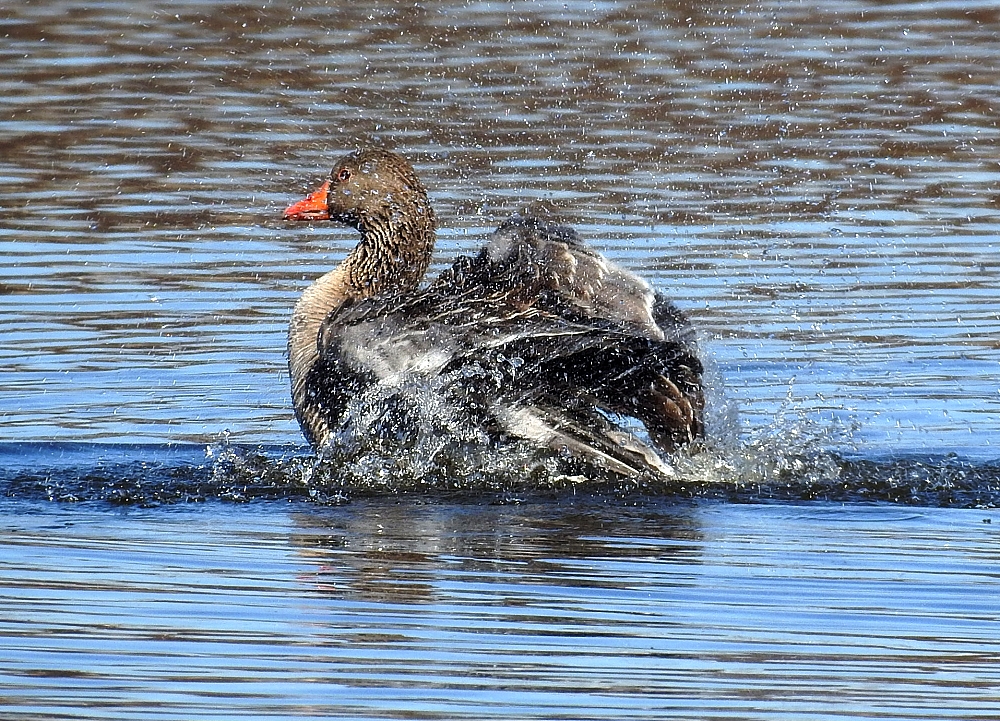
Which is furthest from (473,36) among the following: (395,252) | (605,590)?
(605,590)

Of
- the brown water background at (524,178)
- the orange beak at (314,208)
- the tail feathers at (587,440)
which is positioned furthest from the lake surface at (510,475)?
the orange beak at (314,208)

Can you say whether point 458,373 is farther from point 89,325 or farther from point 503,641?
point 89,325

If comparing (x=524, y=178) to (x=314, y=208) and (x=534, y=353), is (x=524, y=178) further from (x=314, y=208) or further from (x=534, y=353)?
(x=534, y=353)

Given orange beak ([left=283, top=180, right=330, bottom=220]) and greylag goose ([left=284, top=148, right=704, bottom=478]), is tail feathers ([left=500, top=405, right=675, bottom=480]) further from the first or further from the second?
orange beak ([left=283, top=180, right=330, bottom=220])

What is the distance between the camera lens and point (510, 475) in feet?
29.8

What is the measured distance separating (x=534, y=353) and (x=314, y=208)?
2085 mm

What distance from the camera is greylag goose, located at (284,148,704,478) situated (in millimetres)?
8836

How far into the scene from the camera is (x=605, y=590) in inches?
284

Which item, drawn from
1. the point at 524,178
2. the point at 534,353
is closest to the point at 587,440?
the point at 534,353

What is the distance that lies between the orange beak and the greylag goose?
3.03 feet

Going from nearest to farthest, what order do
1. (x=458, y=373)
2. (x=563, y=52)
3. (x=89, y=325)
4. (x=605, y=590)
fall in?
(x=605, y=590), (x=458, y=373), (x=89, y=325), (x=563, y=52)

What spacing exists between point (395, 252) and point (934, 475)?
110 inches

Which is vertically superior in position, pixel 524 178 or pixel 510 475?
pixel 524 178

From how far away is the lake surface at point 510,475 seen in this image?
6.41 m
